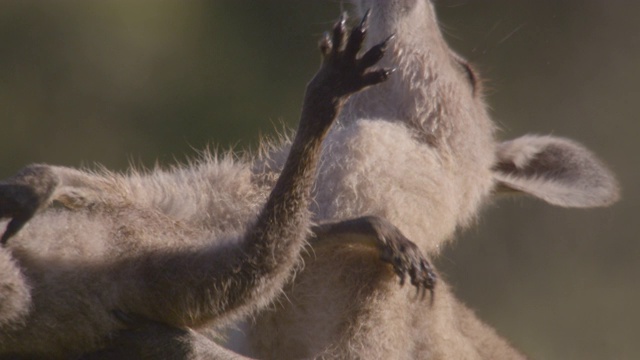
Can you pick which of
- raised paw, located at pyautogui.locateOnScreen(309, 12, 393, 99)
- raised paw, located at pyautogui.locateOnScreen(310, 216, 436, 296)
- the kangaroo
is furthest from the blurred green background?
raised paw, located at pyautogui.locateOnScreen(309, 12, 393, 99)

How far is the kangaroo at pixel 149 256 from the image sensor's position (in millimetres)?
3271

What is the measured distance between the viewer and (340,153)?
14.0 feet

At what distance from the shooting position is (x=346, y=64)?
3.43 m

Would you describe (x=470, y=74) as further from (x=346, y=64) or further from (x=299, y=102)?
(x=299, y=102)

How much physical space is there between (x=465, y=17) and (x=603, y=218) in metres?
1.83

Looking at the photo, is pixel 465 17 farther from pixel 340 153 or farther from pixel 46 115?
pixel 340 153

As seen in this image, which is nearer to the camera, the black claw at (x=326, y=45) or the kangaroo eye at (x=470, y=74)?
the black claw at (x=326, y=45)

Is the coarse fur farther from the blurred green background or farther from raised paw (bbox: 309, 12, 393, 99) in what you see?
the blurred green background

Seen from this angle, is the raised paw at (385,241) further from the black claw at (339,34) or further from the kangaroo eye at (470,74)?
the kangaroo eye at (470,74)

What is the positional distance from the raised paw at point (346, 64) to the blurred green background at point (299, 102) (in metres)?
5.78

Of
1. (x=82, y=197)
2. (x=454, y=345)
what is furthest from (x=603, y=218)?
(x=82, y=197)

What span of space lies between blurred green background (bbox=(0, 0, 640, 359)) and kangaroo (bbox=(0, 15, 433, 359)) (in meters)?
5.67

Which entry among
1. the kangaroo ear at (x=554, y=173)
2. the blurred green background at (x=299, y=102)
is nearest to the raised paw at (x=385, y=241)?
the kangaroo ear at (x=554, y=173)

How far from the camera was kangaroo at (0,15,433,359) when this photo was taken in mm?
3271
